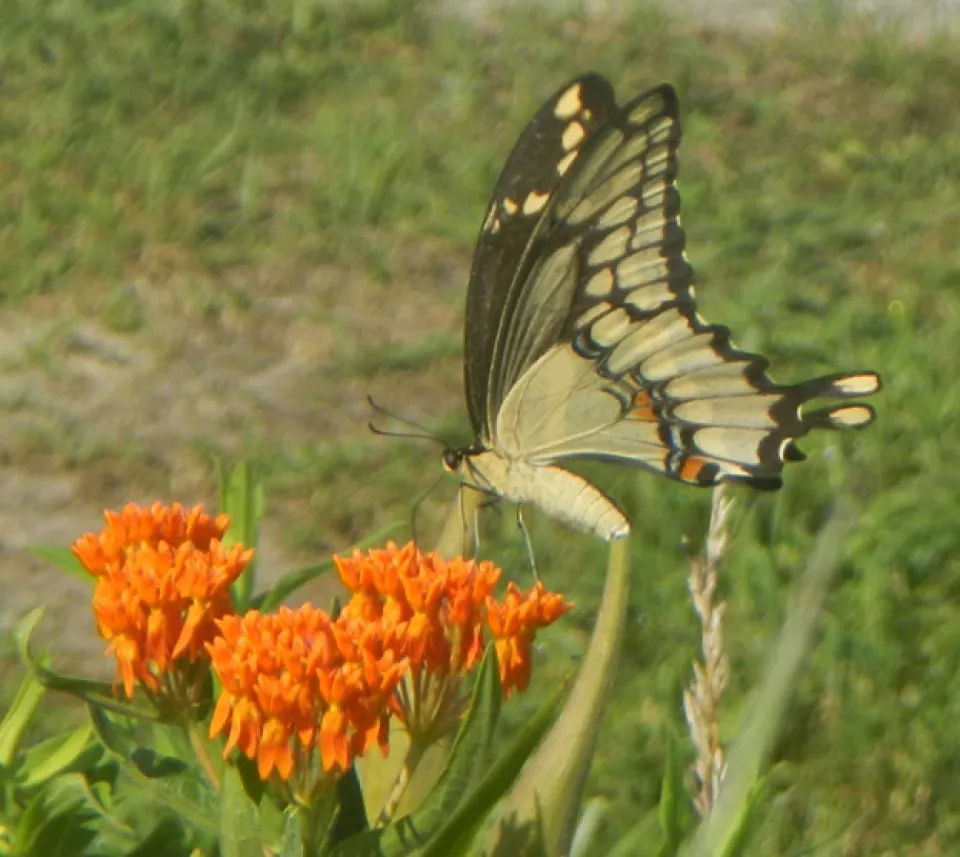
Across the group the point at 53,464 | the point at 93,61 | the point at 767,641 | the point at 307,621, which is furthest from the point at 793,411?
the point at 93,61

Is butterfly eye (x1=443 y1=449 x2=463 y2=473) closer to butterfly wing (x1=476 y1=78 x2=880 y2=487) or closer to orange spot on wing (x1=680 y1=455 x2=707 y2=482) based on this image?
butterfly wing (x1=476 y1=78 x2=880 y2=487)

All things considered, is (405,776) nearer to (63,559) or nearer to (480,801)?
(480,801)

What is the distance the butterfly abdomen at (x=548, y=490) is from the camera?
7.23ft

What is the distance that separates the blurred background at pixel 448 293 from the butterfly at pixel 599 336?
0.62m

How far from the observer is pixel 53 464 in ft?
14.9

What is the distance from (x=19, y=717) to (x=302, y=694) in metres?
0.46

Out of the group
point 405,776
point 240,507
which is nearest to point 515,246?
point 240,507

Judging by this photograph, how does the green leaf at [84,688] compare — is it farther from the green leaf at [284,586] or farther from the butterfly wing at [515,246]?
the butterfly wing at [515,246]

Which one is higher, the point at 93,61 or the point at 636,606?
the point at 93,61

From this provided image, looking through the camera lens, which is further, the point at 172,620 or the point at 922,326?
the point at 922,326

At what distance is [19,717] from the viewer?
1.67 metres

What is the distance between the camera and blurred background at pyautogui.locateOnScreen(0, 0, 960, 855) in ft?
12.1

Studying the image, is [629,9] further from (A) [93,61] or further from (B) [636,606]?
(B) [636,606]

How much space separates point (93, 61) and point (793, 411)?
427 cm
